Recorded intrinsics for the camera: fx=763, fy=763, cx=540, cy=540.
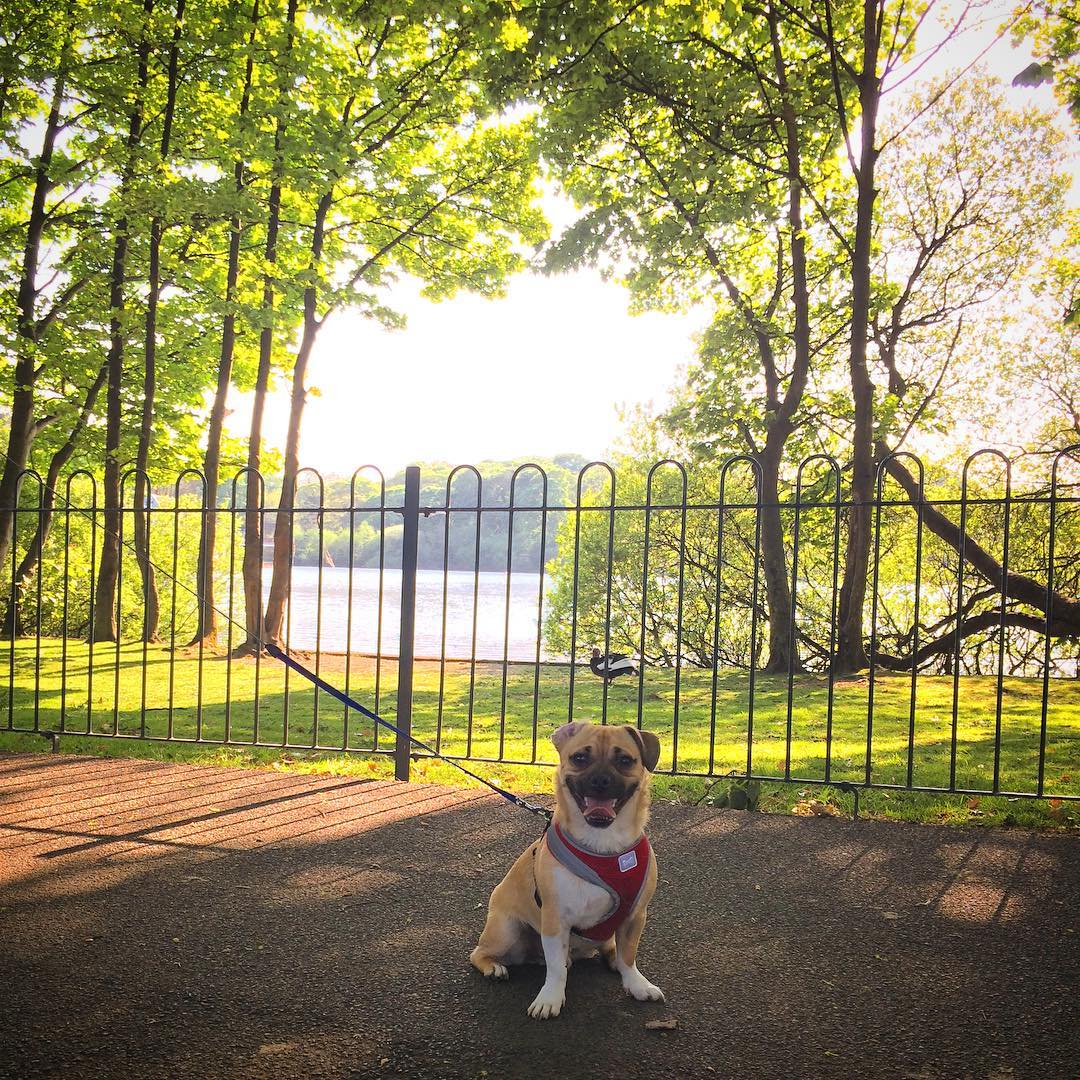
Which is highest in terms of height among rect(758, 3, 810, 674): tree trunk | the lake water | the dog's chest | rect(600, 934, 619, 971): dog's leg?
rect(758, 3, 810, 674): tree trunk

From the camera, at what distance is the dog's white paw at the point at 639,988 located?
3.09m

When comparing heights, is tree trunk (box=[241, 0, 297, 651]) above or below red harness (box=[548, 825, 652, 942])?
above

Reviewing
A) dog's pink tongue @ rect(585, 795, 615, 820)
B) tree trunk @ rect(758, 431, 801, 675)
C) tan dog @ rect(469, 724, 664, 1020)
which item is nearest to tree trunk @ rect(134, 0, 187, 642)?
tree trunk @ rect(758, 431, 801, 675)

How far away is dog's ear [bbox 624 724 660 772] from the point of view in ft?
10.6

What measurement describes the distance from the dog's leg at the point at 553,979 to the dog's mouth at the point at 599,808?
0.42 m

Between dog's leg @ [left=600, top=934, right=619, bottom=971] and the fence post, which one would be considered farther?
the fence post

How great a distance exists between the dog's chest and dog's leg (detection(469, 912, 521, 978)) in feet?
1.16

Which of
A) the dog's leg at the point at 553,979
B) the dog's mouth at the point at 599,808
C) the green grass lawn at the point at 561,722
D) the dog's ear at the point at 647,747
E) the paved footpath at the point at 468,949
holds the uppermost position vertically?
the dog's ear at the point at 647,747

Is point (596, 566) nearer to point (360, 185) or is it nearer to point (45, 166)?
point (360, 185)

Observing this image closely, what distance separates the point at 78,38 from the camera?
14.3 m

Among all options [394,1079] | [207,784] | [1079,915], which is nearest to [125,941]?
[394,1079]

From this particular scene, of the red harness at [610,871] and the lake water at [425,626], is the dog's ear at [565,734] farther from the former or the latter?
the lake water at [425,626]

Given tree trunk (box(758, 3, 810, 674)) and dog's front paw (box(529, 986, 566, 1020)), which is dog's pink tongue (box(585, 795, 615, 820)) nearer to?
dog's front paw (box(529, 986, 566, 1020))

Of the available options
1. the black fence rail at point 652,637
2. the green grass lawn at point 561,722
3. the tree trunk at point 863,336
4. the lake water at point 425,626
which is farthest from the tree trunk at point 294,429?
the tree trunk at point 863,336
